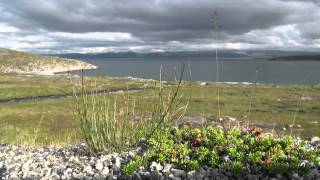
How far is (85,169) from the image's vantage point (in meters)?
10.5

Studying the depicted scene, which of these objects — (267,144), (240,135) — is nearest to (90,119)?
(240,135)

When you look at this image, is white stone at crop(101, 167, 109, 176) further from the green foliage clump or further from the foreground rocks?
the green foliage clump

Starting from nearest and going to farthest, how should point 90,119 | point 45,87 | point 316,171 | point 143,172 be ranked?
point 316,171, point 143,172, point 90,119, point 45,87

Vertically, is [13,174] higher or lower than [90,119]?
lower

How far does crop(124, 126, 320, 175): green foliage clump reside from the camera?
9438mm

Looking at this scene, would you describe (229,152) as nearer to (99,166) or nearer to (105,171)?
(105,171)

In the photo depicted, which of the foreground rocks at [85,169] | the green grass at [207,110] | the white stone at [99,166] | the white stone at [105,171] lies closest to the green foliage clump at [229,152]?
the foreground rocks at [85,169]

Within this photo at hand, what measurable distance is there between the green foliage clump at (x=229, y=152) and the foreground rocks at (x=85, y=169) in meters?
0.17

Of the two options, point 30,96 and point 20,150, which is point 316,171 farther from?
point 30,96

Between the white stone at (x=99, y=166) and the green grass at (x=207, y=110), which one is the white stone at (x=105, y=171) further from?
the green grass at (x=207, y=110)

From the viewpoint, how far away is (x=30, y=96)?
98.6m

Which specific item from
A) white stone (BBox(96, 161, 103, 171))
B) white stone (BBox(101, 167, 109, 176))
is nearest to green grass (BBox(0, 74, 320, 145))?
white stone (BBox(96, 161, 103, 171))

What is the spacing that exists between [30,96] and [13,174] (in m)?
90.6

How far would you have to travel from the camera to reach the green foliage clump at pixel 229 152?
A: 9438mm
